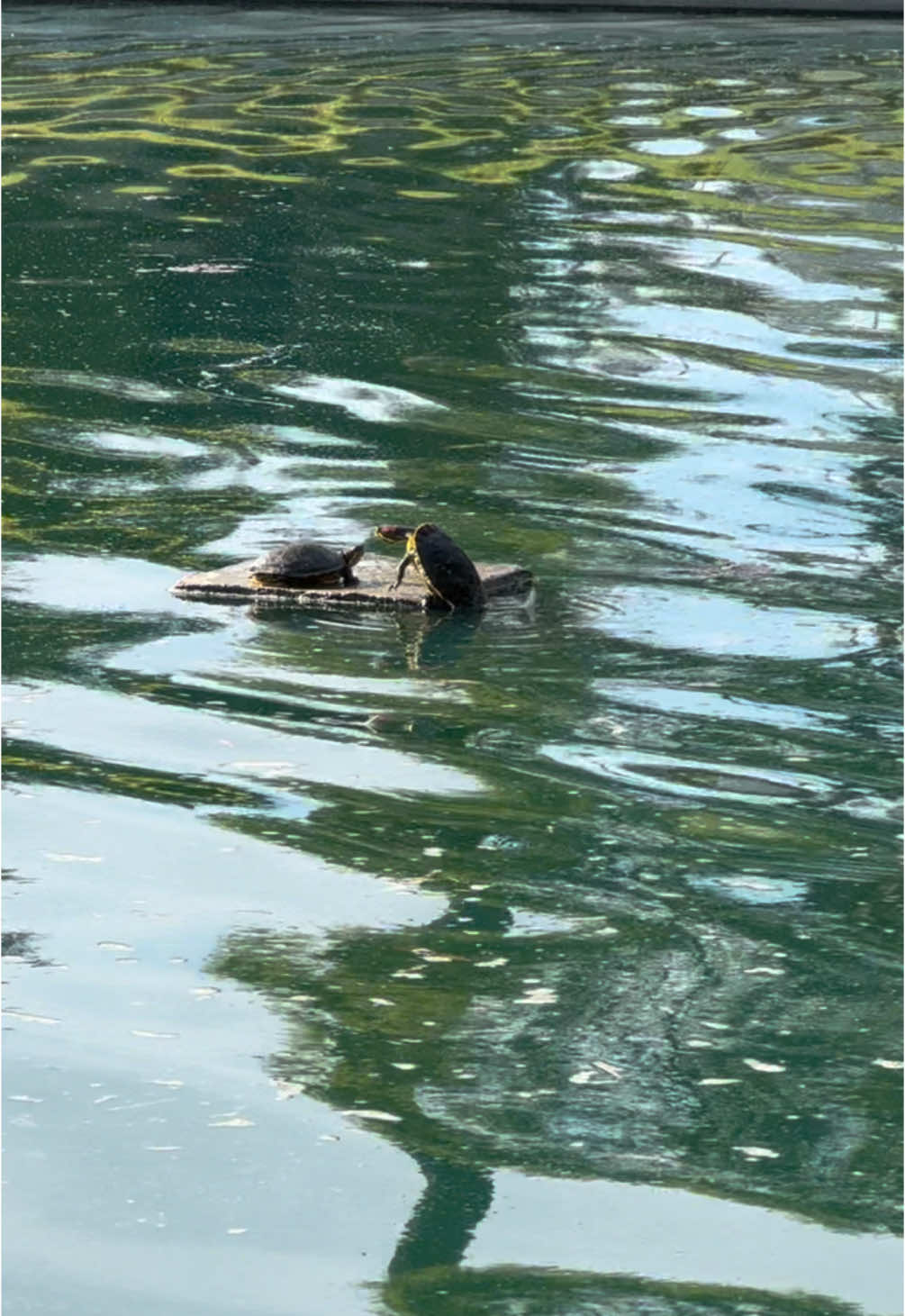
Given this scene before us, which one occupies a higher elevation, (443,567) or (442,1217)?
(443,567)

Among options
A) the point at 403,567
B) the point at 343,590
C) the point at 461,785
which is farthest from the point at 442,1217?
the point at 343,590

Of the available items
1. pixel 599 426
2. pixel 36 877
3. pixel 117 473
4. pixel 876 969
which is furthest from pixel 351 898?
pixel 599 426

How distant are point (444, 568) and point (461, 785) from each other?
119cm

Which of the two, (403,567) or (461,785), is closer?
(461,785)

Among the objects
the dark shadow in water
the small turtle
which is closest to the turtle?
the small turtle

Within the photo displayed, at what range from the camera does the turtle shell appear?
6.60m

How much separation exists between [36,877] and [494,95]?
1353cm

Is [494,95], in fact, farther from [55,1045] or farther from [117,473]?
[55,1045]

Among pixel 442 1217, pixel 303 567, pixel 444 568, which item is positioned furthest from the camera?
pixel 303 567

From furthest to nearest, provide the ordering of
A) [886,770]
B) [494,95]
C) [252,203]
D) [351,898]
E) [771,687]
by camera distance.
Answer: [494,95] → [252,203] → [771,687] → [886,770] → [351,898]

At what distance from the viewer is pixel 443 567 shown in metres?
6.60

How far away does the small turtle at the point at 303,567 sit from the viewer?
6.79m

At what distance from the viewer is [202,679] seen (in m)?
6.19

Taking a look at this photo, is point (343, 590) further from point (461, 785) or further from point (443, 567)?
point (461, 785)
